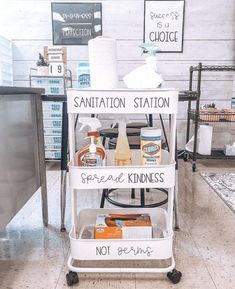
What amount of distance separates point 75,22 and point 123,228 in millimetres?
2424

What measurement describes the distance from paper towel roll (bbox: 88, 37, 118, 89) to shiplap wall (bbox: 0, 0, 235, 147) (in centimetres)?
205

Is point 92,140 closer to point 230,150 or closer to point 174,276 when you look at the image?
point 174,276

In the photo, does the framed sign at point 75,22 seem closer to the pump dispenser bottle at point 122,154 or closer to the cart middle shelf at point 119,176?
the pump dispenser bottle at point 122,154

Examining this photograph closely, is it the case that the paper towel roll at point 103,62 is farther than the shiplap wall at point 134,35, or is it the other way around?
the shiplap wall at point 134,35

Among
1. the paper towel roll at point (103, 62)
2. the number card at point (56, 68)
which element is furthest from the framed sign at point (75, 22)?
the paper towel roll at point (103, 62)

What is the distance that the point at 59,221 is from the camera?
5.28 feet

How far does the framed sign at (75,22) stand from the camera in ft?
9.42

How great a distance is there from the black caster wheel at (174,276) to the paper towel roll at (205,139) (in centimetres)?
190

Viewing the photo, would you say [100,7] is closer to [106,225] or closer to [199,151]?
[199,151]

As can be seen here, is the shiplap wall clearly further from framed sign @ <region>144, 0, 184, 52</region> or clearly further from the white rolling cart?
the white rolling cart

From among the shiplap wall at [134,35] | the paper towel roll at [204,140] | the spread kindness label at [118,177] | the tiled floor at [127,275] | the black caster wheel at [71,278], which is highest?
the shiplap wall at [134,35]

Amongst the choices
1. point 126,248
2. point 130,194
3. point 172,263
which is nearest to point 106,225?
point 126,248

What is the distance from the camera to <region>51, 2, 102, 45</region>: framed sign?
2.87 metres

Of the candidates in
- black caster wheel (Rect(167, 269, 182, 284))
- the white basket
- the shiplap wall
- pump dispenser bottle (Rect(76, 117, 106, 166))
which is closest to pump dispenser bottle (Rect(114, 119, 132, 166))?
pump dispenser bottle (Rect(76, 117, 106, 166))
